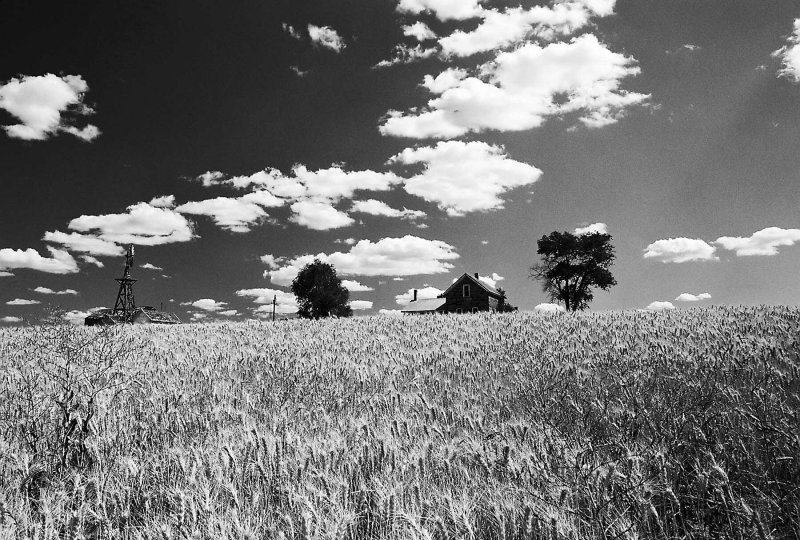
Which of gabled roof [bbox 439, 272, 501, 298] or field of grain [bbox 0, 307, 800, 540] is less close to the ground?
gabled roof [bbox 439, 272, 501, 298]

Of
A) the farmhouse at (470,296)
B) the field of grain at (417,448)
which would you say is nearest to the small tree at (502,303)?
the farmhouse at (470,296)

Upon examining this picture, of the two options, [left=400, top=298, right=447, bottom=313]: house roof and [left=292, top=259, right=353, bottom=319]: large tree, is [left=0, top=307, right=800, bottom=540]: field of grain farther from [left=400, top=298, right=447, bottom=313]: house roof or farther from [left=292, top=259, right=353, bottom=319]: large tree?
[left=400, top=298, right=447, bottom=313]: house roof

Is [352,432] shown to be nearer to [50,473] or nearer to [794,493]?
[50,473]

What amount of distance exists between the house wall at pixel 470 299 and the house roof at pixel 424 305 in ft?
24.2

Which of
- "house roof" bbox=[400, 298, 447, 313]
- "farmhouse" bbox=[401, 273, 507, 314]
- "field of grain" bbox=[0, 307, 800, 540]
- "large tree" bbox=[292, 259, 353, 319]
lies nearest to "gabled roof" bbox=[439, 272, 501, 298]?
"farmhouse" bbox=[401, 273, 507, 314]

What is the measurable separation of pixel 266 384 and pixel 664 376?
4.82 metres

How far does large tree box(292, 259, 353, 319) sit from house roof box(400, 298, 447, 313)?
11.3 meters

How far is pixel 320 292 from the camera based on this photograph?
6869 cm

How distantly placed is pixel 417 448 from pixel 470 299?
61.9 meters

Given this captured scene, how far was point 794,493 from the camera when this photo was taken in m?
2.48

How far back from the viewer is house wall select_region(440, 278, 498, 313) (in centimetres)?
6306

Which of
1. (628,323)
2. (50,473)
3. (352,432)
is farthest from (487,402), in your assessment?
(628,323)

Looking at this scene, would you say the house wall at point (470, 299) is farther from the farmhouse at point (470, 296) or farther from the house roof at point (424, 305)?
the house roof at point (424, 305)

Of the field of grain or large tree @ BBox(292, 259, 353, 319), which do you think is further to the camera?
large tree @ BBox(292, 259, 353, 319)
